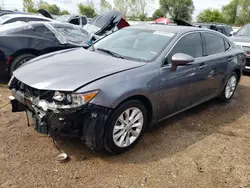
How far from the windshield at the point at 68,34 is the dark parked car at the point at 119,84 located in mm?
2156

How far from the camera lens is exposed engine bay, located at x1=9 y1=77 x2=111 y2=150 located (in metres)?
2.43

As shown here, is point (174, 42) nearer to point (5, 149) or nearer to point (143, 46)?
point (143, 46)

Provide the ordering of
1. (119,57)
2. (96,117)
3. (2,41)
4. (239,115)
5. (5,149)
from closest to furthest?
(96,117), (5,149), (119,57), (239,115), (2,41)

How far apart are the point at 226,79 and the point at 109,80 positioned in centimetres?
291

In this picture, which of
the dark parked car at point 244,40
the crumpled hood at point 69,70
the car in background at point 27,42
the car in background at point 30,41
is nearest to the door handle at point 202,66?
the crumpled hood at point 69,70

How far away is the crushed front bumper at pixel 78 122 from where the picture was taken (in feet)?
8.00

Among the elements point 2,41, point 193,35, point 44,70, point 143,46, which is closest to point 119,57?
point 143,46

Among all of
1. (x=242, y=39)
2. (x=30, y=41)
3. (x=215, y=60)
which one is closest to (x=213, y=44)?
(x=215, y=60)

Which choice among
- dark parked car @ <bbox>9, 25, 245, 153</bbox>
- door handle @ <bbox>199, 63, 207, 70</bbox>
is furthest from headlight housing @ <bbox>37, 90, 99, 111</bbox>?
door handle @ <bbox>199, 63, 207, 70</bbox>

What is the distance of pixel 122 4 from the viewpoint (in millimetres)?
47781

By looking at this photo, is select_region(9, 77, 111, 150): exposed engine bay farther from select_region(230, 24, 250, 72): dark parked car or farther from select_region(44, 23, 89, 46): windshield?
select_region(230, 24, 250, 72): dark parked car

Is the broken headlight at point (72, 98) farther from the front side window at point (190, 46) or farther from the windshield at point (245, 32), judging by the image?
the windshield at point (245, 32)

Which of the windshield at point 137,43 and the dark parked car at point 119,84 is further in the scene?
the windshield at point 137,43

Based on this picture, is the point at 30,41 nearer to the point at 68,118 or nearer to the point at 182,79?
the point at 68,118
